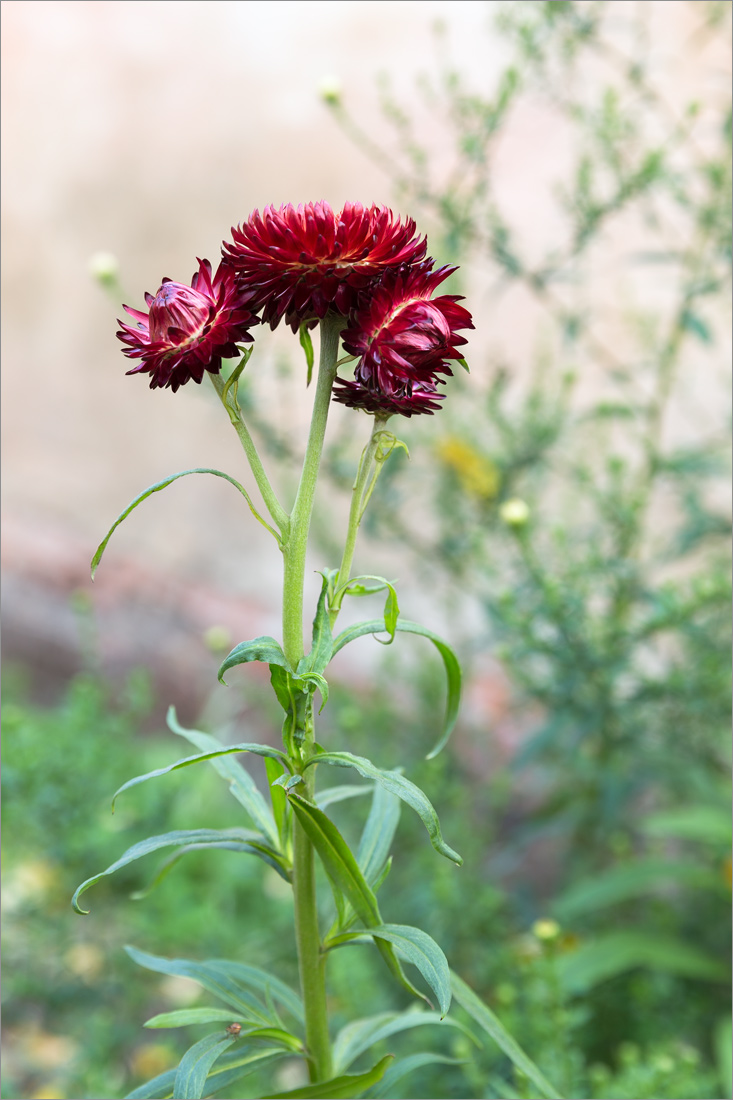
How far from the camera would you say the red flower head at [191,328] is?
0.31m

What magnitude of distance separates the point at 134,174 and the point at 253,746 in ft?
5.85

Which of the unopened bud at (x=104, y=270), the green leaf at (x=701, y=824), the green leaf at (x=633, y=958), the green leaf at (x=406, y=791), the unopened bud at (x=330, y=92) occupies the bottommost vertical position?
the green leaf at (x=633, y=958)

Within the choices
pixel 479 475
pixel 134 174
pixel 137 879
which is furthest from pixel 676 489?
pixel 134 174

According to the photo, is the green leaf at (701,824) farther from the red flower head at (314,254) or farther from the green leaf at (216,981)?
the red flower head at (314,254)

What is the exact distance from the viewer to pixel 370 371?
310 mm

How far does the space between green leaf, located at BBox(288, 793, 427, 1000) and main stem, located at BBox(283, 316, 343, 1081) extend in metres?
0.01

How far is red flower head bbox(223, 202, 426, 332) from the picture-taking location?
295 mm

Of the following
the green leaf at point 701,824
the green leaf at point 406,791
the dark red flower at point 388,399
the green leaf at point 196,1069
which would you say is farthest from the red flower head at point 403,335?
the green leaf at point 701,824

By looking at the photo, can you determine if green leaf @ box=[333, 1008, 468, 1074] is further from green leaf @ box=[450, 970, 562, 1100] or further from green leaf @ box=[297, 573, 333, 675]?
green leaf @ box=[297, 573, 333, 675]

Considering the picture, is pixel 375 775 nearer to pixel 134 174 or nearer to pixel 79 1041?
pixel 79 1041

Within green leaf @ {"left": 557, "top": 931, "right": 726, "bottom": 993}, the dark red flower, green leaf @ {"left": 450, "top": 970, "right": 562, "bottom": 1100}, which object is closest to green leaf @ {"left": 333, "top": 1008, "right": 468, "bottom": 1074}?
green leaf @ {"left": 450, "top": 970, "right": 562, "bottom": 1100}

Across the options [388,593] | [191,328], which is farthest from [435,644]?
[191,328]

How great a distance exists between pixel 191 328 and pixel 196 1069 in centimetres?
26

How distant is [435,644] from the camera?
38cm
